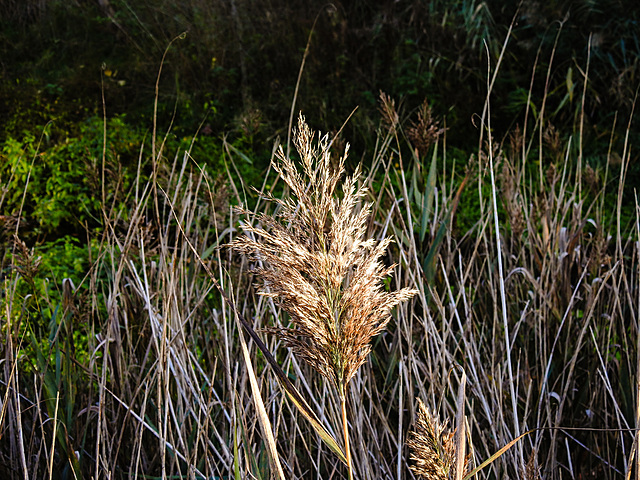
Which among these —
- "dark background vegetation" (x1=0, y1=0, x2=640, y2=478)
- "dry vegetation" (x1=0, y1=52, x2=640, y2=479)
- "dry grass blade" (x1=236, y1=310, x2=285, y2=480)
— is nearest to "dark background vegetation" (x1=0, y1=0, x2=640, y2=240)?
"dark background vegetation" (x1=0, y1=0, x2=640, y2=478)

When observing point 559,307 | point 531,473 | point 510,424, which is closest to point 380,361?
point 510,424

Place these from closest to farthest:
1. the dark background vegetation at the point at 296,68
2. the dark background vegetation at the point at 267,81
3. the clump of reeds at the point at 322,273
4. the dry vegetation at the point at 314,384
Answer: the clump of reeds at the point at 322,273 < the dry vegetation at the point at 314,384 < the dark background vegetation at the point at 267,81 < the dark background vegetation at the point at 296,68

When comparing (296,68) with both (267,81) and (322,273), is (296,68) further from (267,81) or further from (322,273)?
(322,273)

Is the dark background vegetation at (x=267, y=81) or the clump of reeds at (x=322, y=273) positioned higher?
the dark background vegetation at (x=267, y=81)

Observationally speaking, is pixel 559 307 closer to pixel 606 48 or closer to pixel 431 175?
pixel 431 175

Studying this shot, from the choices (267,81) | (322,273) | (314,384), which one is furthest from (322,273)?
(267,81)

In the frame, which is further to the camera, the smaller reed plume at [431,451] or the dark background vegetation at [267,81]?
the dark background vegetation at [267,81]

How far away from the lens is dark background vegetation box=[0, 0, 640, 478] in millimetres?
3397

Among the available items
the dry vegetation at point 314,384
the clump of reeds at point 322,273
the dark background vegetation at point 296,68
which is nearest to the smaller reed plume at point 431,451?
the clump of reeds at point 322,273

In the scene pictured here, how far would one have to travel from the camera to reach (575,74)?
3.92 m

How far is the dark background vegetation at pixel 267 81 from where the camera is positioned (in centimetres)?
340

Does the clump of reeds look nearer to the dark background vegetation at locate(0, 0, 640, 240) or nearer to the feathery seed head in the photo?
the feathery seed head

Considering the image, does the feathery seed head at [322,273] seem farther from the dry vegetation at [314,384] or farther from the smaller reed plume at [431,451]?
the dry vegetation at [314,384]

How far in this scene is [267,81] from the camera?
15.3 feet
